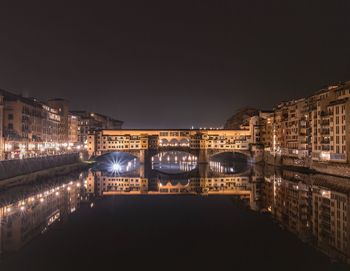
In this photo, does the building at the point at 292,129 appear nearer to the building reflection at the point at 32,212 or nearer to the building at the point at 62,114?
the building reflection at the point at 32,212

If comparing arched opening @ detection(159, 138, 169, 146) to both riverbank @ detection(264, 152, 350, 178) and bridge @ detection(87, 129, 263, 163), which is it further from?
riverbank @ detection(264, 152, 350, 178)

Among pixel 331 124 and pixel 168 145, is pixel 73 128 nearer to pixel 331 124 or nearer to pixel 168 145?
pixel 168 145

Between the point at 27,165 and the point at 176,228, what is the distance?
71.8ft

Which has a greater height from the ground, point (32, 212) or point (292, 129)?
point (292, 129)

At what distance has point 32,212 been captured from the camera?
2359 centimetres

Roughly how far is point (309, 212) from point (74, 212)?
15.1 m

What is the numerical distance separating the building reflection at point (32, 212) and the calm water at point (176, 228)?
0.05 m

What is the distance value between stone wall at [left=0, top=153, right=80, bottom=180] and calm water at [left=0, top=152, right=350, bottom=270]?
1.70 metres

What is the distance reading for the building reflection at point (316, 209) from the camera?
56.9ft

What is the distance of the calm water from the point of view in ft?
48.9

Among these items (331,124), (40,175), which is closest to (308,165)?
(331,124)

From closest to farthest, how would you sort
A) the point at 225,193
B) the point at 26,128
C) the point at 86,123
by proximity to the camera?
the point at 225,193 < the point at 26,128 < the point at 86,123

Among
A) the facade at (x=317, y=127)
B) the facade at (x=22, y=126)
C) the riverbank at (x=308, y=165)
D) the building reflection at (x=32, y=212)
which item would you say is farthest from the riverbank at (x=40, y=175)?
the facade at (x=317, y=127)

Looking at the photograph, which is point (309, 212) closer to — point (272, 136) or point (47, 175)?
point (47, 175)
